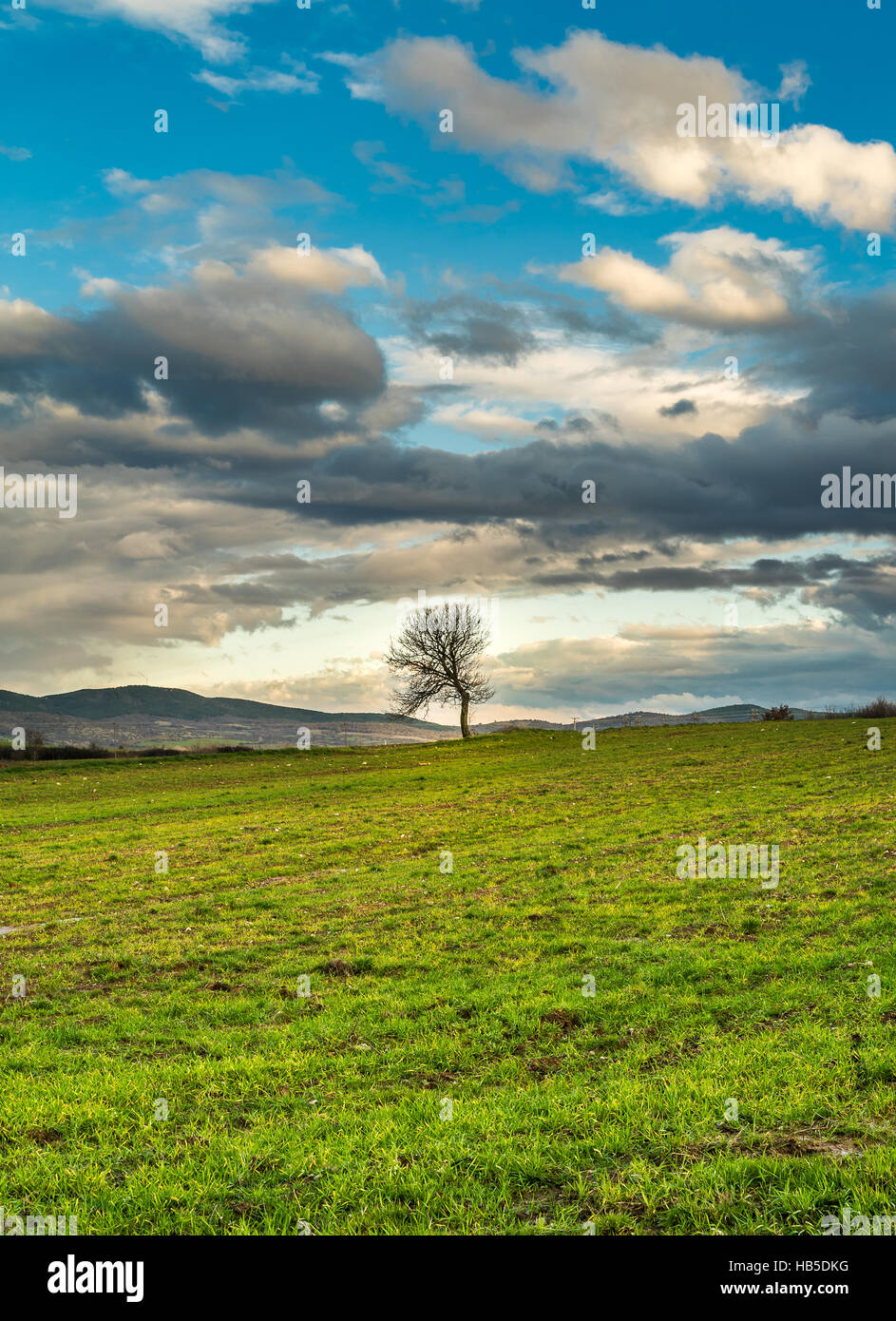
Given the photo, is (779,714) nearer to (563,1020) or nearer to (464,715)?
(464,715)

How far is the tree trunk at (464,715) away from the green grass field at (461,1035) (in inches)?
2657

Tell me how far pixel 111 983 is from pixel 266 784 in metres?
39.6

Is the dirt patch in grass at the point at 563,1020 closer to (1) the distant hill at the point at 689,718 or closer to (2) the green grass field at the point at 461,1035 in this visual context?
(2) the green grass field at the point at 461,1035

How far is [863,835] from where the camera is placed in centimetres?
2303

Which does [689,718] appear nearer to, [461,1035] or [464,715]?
[464,715]

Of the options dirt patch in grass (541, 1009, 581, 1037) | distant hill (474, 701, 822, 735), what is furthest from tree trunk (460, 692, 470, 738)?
dirt patch in grass (541, 1009, 581, 1037)

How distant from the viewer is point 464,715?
97.1 metres

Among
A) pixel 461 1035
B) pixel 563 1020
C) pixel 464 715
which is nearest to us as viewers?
pixel 461 1035

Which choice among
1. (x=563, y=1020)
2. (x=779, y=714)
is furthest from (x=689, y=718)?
(x=563, y=1020)

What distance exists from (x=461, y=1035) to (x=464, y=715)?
85.8m

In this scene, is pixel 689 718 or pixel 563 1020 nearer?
pixel 563 1020

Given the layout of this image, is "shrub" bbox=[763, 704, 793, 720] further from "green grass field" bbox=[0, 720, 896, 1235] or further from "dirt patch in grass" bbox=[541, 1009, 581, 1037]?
"dirt patch in grass" bbox=[541, 1009, 581, 1037]

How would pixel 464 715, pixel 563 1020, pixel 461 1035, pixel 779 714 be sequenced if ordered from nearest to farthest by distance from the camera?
pixel 461 1035 < pixel 563 1020 < pixel 779 714 < pixel 464 715

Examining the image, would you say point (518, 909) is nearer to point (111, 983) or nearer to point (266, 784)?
point (111, 983)
